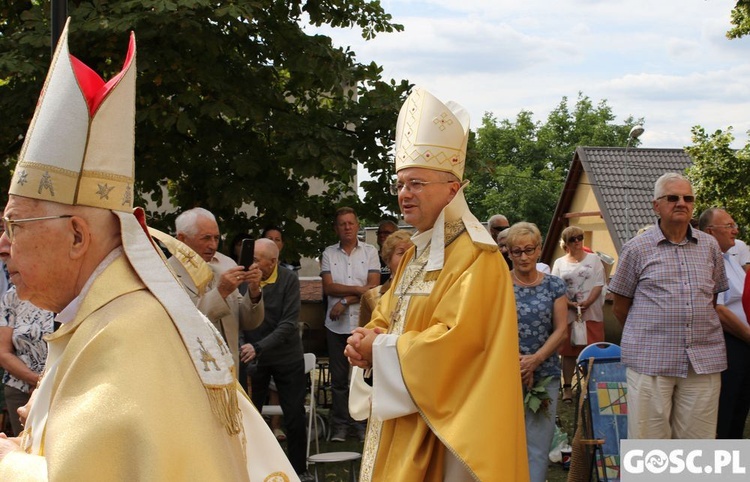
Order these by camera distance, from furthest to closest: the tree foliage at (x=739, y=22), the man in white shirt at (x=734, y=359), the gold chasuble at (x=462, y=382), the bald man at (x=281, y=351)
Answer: the tree foliage at (x=739, y=22) < the bald man at (x=281, y=351) < the man in white shirt at (x=734, y=359) < the gold chasuble at (x=462, y=382)

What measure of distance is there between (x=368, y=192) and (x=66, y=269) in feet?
25.7

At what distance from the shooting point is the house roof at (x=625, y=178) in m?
39.3

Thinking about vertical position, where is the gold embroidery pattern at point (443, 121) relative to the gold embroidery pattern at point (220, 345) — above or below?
above

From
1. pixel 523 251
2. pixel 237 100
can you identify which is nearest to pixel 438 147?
pixel 523 251

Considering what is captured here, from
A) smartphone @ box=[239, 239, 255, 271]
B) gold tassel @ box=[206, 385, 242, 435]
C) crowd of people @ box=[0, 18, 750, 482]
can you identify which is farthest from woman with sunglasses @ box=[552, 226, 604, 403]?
gold tassel @ box=[206, 385, 242, 435]

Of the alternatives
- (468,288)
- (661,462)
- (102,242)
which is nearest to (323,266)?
(661,462)

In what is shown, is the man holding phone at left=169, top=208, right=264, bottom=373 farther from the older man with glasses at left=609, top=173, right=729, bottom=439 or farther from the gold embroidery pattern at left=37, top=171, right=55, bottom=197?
the gold embroidery pattern at left=37, top=171, right=55, bottom=197

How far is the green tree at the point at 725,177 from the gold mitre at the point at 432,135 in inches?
394

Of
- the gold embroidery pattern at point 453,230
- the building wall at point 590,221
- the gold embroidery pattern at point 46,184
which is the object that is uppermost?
the gold embroidery pattern at point 46,184

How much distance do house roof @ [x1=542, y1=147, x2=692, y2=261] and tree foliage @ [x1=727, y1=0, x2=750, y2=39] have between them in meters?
24.5

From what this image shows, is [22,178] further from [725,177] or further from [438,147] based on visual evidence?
[725,177]

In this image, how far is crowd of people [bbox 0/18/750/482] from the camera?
86.0 inches

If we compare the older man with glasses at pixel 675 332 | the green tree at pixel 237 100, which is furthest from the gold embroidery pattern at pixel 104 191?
the green tree at pixel 237 100

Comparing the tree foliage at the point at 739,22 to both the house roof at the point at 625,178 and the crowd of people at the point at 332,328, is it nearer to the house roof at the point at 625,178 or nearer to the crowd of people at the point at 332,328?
the crowd of people at the point at 332,328
